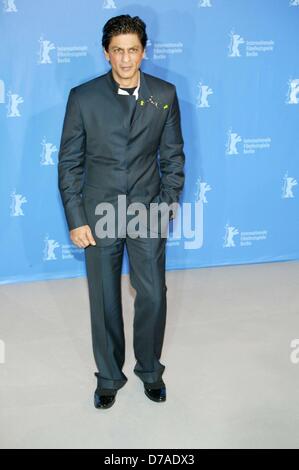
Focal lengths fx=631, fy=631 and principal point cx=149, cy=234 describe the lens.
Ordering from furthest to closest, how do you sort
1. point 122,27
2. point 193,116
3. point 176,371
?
point 193,116 → point 176,371 → point 122,27

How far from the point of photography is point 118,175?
8.59 feet

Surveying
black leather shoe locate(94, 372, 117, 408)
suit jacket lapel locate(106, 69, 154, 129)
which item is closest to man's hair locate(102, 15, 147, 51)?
suit jacket lapel locate(106, 69, 154, 129)

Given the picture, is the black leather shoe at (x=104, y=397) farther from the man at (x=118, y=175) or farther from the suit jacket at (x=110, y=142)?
the suit jacket at (x=110, y=142)

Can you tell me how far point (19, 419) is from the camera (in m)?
2.68

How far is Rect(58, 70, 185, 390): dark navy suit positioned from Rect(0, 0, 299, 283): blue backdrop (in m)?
1.48

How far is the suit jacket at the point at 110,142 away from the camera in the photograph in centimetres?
257

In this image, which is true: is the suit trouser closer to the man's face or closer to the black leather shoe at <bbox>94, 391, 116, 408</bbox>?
the black leather shoe at <bbox>94, 391, 116, 408</bbox>

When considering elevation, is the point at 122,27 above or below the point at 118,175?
above

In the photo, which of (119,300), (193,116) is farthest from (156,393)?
(193,116)

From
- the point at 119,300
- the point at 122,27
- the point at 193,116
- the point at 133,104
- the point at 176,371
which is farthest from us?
the point at 193,116

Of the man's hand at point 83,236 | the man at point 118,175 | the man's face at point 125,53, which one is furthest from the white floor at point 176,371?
the man's face at point 125,53

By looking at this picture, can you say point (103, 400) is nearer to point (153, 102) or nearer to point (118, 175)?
point (118, 175)

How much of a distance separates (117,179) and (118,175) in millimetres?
17

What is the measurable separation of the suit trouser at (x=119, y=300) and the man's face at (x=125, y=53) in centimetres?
69
